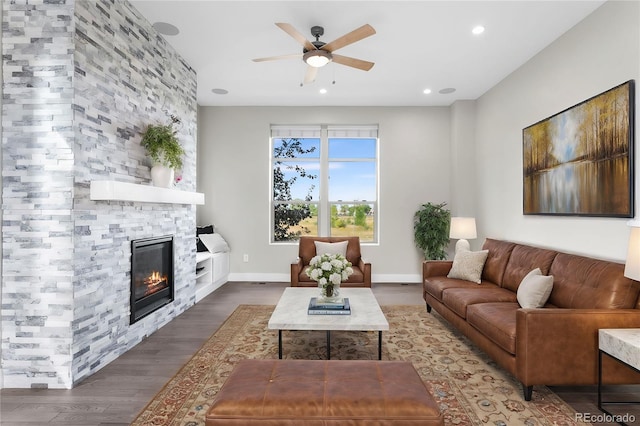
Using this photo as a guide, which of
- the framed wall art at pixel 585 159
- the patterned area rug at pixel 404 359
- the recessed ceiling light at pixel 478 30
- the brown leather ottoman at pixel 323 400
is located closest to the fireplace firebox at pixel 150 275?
the patterned area rug at pixel 404 359

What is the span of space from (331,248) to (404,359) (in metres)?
2.44

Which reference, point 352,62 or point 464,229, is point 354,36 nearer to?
point 352,62

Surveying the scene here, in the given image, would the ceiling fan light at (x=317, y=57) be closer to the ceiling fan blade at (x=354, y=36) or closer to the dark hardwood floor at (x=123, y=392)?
the ceiling fan blade at (x=354, y=36)

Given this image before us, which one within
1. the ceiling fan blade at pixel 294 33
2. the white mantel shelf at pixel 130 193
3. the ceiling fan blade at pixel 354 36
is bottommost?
the white mantel shelf at pixel 130 193

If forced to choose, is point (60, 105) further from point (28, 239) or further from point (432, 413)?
point (432, 413)

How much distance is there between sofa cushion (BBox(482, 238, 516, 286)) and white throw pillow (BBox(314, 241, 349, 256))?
1.95 meters

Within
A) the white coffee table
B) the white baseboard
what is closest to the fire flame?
the white coffee table

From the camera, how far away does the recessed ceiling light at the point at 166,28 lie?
3514 mm

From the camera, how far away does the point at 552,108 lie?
12.1 feet

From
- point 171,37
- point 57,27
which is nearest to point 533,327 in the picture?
point 57,27

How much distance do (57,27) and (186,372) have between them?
8.93 ft

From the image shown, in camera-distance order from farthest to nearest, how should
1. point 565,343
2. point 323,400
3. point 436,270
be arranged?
point 436,270
point 565,343
point 323,400

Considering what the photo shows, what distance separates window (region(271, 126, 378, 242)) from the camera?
20.7 ft

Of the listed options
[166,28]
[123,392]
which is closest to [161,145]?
[166,28]
